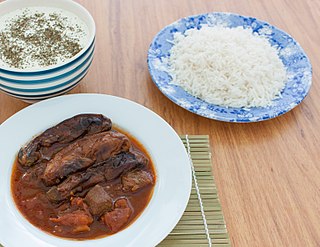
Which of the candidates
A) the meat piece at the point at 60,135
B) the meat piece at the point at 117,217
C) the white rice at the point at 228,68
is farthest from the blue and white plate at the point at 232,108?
the meat piece at the point at 117,217

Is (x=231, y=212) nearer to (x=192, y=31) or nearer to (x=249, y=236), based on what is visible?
(x=249, y=236)

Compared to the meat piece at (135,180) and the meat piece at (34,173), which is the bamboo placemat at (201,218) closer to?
the meat piece at (135,180)

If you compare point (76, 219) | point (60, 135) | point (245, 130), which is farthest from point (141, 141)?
point (245, 130)

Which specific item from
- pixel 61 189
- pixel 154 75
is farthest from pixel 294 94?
pixel 61 189

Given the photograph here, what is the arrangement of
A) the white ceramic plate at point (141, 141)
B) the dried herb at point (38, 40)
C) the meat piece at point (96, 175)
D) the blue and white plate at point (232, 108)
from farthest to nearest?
the blue and white plate at point (232, 108) → the dried herb at point (38, 40) → the meat piece at point (96, 175) → the white ceramic plate at point (141, 141)

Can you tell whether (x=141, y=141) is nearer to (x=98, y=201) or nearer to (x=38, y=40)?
(x=98, y=201)

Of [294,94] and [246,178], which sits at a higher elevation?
[294,94]

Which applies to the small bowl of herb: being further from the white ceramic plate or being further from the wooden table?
the wooden table
